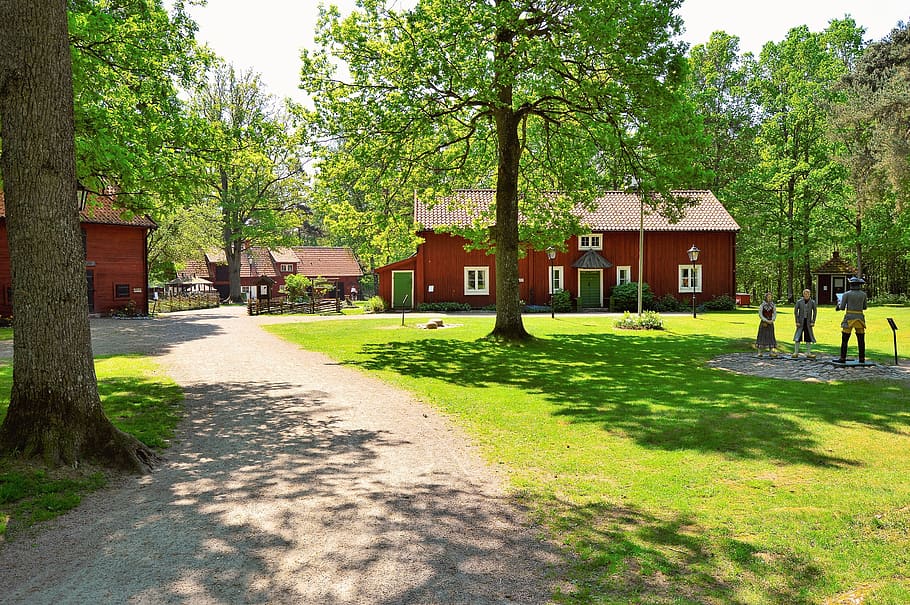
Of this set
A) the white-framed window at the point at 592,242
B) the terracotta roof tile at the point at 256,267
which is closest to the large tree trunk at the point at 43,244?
the white-framed window at the point at 592,242

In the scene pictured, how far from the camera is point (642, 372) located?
44.7ft

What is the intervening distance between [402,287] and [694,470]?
2980 cm

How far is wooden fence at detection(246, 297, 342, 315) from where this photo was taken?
1423 inches

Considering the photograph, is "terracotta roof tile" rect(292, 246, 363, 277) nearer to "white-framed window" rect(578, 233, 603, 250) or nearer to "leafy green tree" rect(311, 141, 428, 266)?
"white-framed window" rect(578, 233, 603, 250)

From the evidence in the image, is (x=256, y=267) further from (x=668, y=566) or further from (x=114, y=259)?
(x=668, y=566)

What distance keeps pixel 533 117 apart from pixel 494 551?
59.8 ft

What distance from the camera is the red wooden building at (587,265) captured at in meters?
35.5

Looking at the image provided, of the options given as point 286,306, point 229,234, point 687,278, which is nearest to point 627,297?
point 687,278

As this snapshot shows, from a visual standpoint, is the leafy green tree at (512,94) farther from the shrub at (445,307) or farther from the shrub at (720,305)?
the shrub at (720,305)

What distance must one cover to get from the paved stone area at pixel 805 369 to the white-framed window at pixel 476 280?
67.4 feet

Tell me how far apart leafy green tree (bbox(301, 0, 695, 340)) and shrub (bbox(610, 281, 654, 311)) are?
14.1m

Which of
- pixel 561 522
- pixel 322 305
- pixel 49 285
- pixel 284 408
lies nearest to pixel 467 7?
pixel 284 408

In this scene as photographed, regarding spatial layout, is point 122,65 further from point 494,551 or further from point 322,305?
point 322,305

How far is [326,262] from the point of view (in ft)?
236
